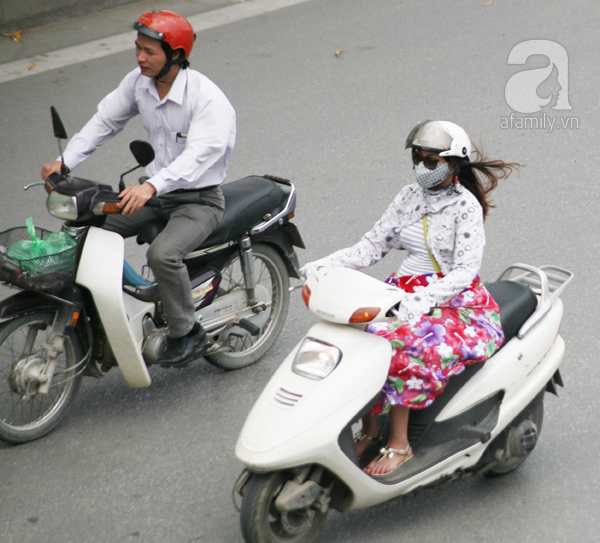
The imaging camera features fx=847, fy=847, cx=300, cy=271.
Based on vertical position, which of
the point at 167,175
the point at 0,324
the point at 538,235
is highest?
the point at 167,175

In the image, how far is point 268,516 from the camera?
3.00 m

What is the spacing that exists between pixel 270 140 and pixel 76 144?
10.3 ft

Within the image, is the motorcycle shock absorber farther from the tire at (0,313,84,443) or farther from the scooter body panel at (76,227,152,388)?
the tire at (0,313,84,443)

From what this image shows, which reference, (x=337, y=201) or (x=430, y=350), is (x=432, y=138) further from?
(x=337, y=201)

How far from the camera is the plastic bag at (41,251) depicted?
368 centimetres

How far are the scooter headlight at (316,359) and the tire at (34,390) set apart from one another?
4.39 feet

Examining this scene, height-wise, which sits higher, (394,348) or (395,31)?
(394,348)

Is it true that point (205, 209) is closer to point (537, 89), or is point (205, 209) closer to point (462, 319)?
point (462, 319)

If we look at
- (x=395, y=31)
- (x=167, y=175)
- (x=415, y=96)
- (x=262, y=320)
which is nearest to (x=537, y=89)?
(x=415, y=96)

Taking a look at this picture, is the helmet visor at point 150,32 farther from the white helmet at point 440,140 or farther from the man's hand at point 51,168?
the white helmet at point 440,140

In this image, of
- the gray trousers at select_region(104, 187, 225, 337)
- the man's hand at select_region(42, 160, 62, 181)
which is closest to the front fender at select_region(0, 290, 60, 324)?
the gray trousers at select_region(104, 187, 225, 337)

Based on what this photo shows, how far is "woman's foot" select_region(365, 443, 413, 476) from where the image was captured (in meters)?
3.29

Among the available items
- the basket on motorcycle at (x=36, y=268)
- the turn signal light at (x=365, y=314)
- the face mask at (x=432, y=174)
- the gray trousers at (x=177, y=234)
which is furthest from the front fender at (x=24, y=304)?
the face mask at (x=432, y=174)

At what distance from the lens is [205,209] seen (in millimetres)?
4203
